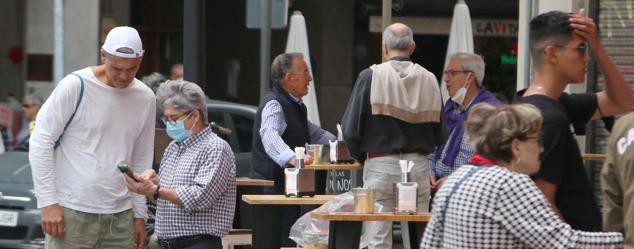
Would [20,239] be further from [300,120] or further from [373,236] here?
[373,236]

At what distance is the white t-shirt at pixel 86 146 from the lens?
7.35 metres

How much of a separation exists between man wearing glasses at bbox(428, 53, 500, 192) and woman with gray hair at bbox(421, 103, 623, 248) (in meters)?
4.87

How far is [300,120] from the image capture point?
36.1 feet

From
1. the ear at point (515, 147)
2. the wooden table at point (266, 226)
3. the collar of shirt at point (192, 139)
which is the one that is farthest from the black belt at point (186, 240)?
the ear at point (515, 147)

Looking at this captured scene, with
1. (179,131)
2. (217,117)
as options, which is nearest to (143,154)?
(179,131)

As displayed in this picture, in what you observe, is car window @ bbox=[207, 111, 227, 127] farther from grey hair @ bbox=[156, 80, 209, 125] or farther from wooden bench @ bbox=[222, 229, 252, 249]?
grey hair @ bbox=[156, 80, 209, 125]

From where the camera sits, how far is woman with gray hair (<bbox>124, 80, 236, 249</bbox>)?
25.0ft

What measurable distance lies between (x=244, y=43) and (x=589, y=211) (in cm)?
1538

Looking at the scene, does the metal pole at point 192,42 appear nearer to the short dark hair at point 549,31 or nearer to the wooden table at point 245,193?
the wooden table at point 245,193

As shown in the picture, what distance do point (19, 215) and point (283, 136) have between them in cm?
245

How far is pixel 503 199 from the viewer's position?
193 inches

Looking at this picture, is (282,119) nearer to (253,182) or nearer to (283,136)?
(283,136)

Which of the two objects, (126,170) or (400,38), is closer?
(126,170)

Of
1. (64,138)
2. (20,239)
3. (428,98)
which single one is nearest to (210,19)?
(20,239)
